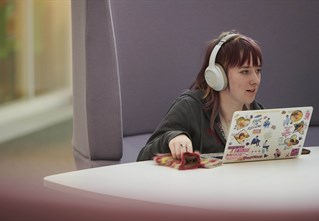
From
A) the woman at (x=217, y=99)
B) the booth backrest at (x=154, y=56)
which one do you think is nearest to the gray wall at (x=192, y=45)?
the booth backrest at (x=154, y=56)

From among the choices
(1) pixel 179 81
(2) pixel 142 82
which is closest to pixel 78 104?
(2) pixel 142 82

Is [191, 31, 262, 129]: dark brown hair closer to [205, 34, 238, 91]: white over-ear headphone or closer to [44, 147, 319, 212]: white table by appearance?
[205, 34, 238, 91]: white over-ear headphone

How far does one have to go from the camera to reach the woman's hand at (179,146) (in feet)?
3.55

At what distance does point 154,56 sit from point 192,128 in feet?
1.77

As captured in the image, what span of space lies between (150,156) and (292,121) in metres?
0.31

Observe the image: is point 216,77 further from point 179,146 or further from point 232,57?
point 179,146

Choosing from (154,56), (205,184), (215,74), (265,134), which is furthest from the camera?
(154,56)

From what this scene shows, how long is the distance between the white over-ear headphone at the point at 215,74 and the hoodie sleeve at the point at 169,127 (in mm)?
80

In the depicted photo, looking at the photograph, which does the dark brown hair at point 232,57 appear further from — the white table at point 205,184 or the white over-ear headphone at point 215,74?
the white table at point 205,184

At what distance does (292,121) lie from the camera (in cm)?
108

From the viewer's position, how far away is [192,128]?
50.8 inches

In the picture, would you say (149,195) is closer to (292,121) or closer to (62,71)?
(292,121)

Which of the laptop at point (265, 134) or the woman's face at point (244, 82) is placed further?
the woman's face at point (244, 82)

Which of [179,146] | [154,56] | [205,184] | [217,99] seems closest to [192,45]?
[154,56]
